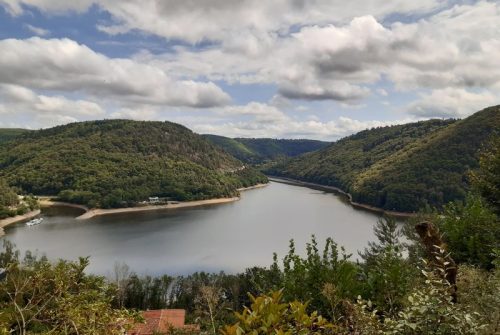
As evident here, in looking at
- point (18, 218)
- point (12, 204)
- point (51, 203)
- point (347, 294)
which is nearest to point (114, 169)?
point (51, 203)

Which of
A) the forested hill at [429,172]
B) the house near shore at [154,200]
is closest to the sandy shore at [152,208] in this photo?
the house near shore at [154,200]

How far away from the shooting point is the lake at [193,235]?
64.4 m

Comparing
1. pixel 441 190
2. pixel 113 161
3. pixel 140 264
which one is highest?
pixel 113 161

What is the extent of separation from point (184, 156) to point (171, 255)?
122045 mm

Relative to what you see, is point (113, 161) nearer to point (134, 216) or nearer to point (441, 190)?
point (134, 216)

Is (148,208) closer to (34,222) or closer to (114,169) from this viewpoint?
(34,222)

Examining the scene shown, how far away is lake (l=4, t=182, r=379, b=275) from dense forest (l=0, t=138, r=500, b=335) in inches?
1744

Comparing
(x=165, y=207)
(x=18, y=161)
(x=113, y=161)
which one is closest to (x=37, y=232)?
(x=165, y=207)

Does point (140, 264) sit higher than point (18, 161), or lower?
lower

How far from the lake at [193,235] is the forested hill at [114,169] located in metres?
17.6

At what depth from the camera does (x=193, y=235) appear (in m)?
82.1

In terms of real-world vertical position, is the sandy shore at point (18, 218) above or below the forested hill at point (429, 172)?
below

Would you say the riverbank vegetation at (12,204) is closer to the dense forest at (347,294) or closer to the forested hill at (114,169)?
the forested hill at (114,169)

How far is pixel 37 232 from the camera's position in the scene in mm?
85500
